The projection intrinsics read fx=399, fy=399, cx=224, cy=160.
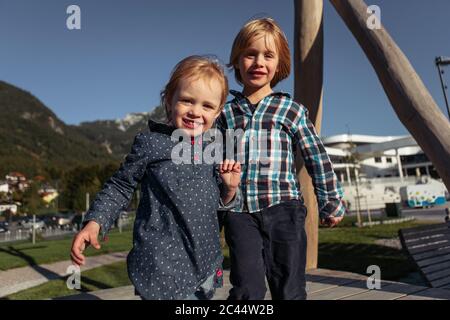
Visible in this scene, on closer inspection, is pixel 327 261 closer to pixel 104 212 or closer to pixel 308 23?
pixel 308 23

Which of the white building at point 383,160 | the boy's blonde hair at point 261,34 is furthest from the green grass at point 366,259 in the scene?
the white building at point 383,160

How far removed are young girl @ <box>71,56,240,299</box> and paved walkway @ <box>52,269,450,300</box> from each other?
7.34ft

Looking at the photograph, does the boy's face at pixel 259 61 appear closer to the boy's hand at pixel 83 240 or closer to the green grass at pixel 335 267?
the boy's hand at pixel 83 240

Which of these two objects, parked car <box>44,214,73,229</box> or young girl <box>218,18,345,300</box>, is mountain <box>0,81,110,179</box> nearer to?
parked car <box>44,214,73,229</box>

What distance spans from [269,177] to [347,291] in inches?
91.4

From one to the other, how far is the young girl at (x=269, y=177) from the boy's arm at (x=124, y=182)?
19.4 inches

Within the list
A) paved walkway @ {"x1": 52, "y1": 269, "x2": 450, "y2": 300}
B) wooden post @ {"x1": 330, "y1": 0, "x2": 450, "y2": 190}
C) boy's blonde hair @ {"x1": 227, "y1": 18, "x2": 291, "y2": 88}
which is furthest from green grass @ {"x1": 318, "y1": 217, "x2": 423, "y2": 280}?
boy's blonde hair @ {"x1": 227, "y1": 18, "x2": 291, "y2": 88}

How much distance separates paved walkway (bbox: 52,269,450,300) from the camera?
345cm

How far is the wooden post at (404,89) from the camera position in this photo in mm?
3062

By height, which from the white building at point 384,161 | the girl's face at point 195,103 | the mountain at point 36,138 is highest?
the mountain at point 36,138

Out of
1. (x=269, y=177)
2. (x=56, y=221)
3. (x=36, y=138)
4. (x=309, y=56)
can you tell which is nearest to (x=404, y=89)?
(x=309, y=56)

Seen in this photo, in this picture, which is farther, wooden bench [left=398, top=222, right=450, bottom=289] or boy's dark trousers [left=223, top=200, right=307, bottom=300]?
wooden bench [left=398, top=222, right=450, bottom=289]

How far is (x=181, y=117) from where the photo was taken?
1750mm
